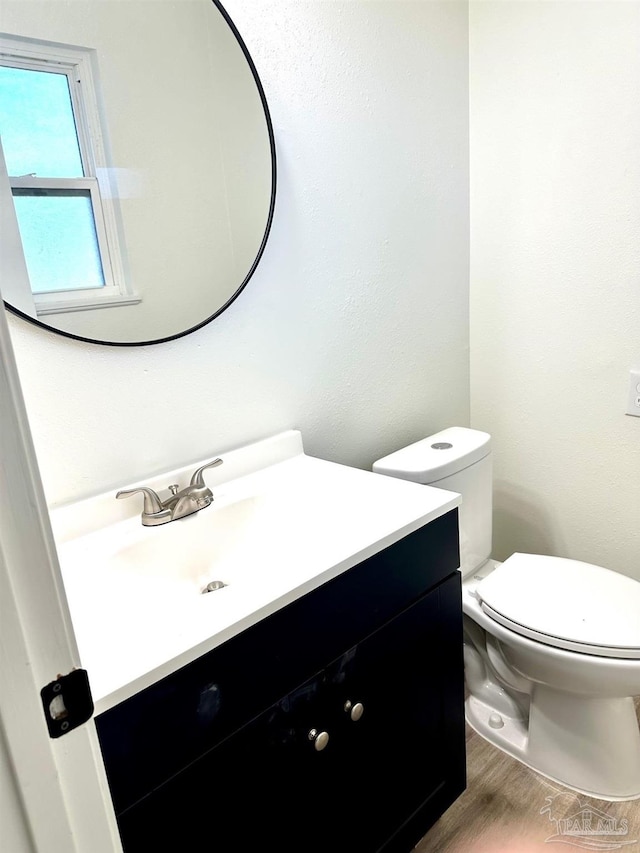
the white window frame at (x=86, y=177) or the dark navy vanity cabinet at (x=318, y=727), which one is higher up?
the white window frame at (x=86, y=177)

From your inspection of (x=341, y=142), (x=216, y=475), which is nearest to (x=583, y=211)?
(x=341, y=142)

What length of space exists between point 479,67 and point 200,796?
6.11 feet

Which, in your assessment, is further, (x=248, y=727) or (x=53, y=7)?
(x=53, y=7)

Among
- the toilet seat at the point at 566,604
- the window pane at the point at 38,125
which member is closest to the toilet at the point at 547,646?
the toilet seat at the point at 566,604

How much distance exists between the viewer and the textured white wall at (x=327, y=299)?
3.76 ft

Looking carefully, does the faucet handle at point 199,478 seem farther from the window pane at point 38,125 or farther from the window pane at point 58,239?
the window pane at point 38,125

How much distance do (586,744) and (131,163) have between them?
63.4 inches

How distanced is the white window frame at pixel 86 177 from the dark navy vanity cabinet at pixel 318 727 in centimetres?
66

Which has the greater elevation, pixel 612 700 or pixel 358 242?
pixel 358 242

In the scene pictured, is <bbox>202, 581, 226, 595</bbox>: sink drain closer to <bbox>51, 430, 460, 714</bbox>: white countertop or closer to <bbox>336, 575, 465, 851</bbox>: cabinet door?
<bbox>51, 430, 460, 714</bbox>: white countertop

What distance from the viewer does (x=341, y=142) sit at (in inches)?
56.6

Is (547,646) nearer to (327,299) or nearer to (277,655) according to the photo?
(277,655)

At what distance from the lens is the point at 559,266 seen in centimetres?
167

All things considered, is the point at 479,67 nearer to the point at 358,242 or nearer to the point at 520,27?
the point at 520,27
